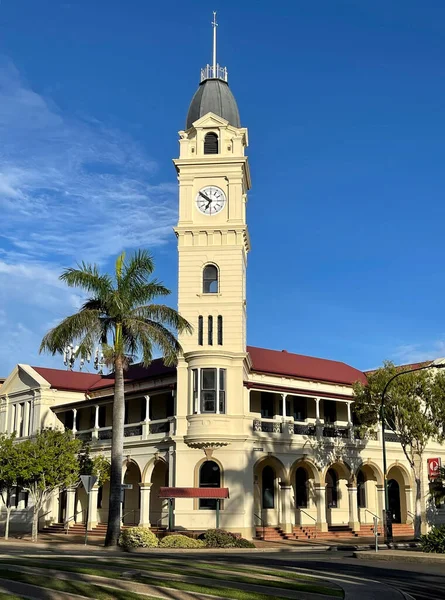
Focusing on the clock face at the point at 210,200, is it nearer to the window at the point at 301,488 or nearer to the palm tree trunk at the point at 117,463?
the palm tree trunk at the point at 117,463

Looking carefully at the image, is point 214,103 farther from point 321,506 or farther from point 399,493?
point 399,493

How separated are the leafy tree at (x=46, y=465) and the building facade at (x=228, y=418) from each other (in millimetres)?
3699

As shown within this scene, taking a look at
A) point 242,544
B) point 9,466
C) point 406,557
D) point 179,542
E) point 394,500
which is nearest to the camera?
point 406,557

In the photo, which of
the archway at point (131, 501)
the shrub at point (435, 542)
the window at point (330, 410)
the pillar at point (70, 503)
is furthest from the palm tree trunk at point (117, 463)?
the window at point (330, 410)

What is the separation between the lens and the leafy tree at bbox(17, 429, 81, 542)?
127 ft

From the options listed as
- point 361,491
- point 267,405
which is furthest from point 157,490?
point 361,491

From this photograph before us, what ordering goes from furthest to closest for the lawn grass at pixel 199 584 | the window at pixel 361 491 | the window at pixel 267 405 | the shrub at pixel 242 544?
the window at pixel 361 491
the window at pixel 267 405
the shrub at pixel 242 544
the lawn grass at pixel 199 584

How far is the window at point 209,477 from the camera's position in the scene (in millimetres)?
39438

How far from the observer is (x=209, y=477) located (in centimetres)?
3991

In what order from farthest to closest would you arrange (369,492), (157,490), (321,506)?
(369,492)
(157,490)
(321,506)

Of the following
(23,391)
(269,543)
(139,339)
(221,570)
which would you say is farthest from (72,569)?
(23,391)

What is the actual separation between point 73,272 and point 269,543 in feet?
54.4

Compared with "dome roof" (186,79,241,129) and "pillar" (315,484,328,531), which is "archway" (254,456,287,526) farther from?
"dome roof" (186,79,241,129)

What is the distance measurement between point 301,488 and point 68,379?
1891cm
